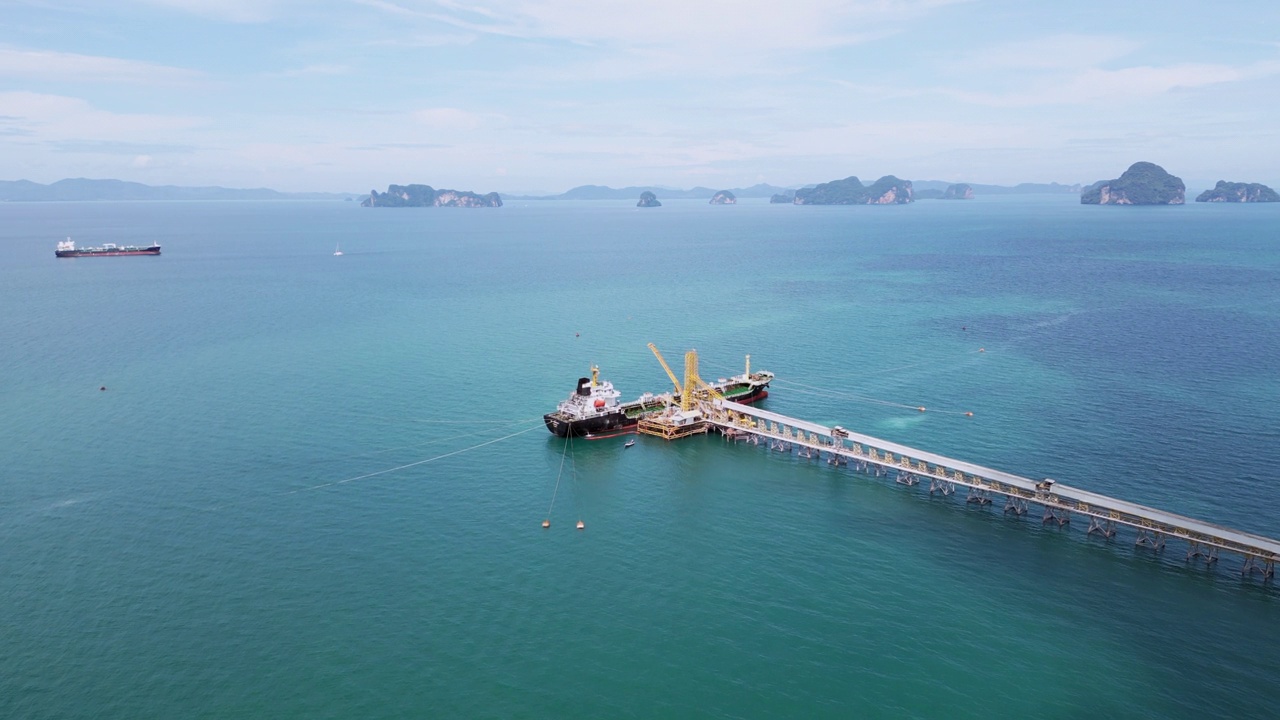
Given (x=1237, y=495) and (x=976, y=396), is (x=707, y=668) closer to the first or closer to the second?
(x=1237, y=495)

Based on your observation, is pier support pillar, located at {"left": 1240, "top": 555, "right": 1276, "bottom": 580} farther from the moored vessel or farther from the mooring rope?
the moored vessel

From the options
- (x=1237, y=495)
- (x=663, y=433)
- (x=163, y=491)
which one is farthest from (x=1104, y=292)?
(x=163, y=491)

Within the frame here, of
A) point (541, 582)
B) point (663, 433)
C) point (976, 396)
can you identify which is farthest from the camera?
point (976, 396)

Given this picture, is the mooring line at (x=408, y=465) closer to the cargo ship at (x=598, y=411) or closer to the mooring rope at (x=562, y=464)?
the cargo ship at (x=598, y=411)

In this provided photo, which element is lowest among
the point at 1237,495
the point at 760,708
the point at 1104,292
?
the point at 760,708

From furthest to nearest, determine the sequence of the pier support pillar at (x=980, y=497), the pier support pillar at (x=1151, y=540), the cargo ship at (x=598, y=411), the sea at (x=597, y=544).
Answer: the cargo ship at (x=598, y=411), the pier support pillar at (x=980, y=497), the pier support pillar at (x=1151, y=540), the sea at (x=597, y=544)

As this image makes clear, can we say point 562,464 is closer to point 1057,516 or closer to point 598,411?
point 598,411

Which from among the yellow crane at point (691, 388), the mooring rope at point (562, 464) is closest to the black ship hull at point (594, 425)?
the mooring rope at point (562, 464)

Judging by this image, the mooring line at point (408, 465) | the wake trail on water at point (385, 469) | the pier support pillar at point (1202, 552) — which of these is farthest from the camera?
the mooring line at point (408, 465)
